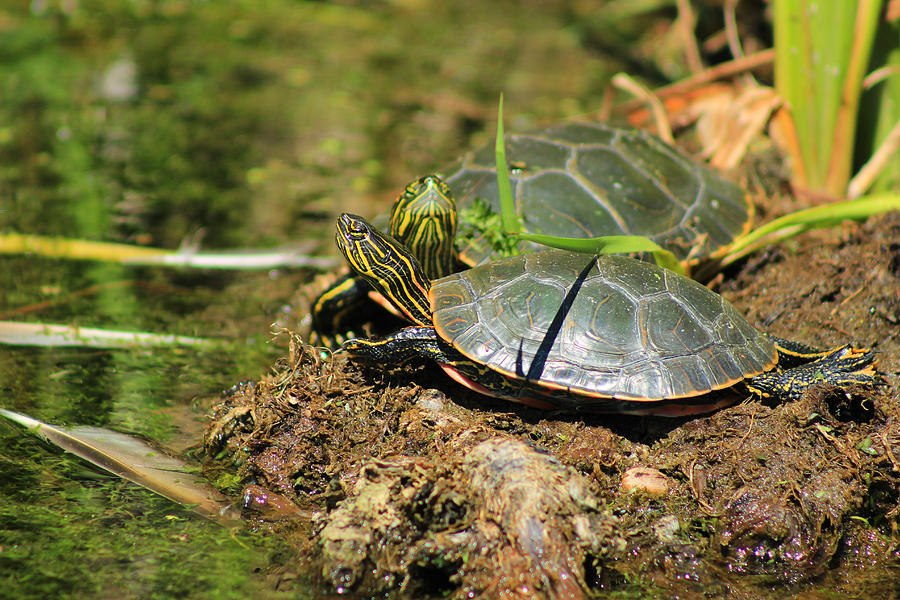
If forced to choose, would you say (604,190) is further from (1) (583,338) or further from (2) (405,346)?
(2) (405,346)

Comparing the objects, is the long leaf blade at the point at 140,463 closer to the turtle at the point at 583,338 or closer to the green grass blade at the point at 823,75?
the turtle at the point at 583,338

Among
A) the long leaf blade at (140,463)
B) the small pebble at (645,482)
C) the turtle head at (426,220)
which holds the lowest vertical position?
the long leaf blade at (140,463)

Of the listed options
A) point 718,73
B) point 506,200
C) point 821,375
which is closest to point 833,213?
point 821,375

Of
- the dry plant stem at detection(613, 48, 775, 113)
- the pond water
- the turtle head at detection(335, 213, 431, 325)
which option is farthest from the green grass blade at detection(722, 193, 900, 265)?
the pond water

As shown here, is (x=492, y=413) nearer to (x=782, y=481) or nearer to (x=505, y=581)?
(x=505, y=581)

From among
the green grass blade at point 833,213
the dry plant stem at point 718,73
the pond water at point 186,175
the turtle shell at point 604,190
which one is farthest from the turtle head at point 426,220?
the dry plant stem at point 718,73

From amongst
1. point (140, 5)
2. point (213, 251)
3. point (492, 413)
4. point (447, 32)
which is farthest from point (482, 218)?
point (140, 5)
